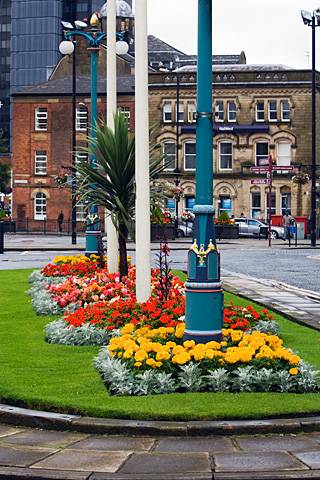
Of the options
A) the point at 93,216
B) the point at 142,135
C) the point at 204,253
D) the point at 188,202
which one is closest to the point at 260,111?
the point at 188,202

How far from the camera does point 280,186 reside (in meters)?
76.8

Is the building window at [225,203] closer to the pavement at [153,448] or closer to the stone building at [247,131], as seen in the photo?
the stone building at [247,131]

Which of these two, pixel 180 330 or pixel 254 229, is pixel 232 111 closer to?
pixel 254 229

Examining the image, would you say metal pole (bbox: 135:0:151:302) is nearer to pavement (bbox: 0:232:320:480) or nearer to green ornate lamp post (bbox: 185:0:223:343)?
green ornate lamp post (bbox: 185:0:223:343)

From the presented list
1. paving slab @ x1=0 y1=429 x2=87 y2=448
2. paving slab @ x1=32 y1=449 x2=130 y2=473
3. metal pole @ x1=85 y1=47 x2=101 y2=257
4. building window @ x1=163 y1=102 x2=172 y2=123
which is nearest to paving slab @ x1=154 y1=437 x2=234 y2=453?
paving slab @ x1=32 y1=449 x2=130 y2=473

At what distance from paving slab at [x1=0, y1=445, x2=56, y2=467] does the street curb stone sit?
0.61 m

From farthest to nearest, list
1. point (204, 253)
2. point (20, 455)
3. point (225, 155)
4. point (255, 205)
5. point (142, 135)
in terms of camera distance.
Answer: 1. point (225, 155)
2. point (255, 205)
3. point (142, 135)
4. point (204, 253)
5. point (20, 455)

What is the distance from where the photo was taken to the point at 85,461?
23.4 feet

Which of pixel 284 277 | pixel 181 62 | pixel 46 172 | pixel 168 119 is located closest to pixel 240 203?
pixel 168 119

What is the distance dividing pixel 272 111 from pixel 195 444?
72.0 metres

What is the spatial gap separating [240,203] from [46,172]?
16.1m

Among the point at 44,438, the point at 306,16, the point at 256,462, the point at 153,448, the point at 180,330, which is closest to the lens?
the point at 256,462

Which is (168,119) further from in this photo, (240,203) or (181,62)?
(181,62)

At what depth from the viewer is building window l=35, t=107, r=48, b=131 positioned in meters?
82.6
